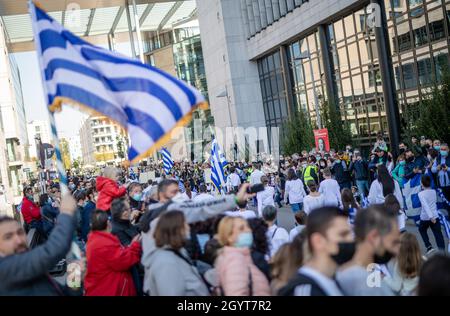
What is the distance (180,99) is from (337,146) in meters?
23.2

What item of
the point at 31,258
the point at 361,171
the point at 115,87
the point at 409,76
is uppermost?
the point at 409,76

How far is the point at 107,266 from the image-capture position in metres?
5.41

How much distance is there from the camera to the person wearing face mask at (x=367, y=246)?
12.2 feet

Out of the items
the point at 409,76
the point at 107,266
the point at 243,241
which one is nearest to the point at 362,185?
the point at 409,76

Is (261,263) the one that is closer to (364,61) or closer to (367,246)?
(367,246)

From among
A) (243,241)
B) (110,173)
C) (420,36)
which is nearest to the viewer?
(243,241)

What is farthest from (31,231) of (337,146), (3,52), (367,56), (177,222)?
(3,52)

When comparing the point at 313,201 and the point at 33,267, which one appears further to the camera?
the point at 313,201

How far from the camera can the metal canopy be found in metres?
54.1

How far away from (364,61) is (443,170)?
17383mm

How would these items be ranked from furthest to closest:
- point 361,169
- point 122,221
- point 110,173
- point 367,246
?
point 361,169, point 110,173, point 122,221, point 367,246

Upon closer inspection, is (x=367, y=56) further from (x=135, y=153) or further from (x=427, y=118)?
(x=135, y=153)

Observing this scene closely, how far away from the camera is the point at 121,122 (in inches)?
238

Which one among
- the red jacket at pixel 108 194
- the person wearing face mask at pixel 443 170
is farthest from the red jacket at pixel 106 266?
the person wearing face mask at pixel 443 170
